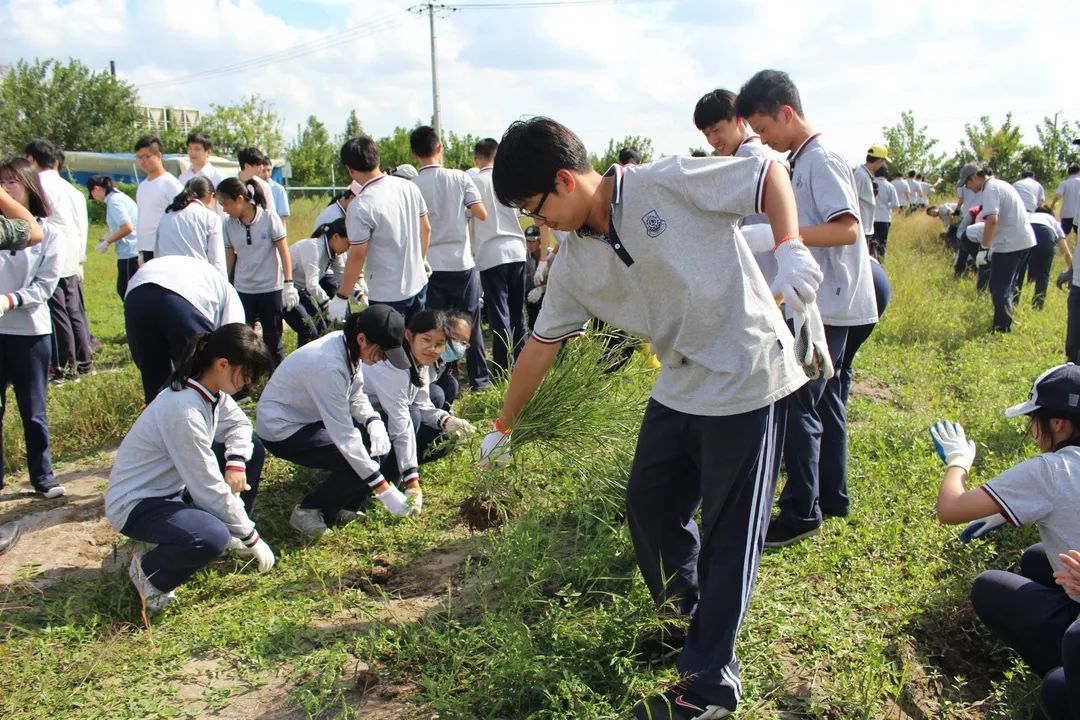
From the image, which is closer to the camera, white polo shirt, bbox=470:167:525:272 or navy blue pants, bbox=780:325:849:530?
navy blue pants, bbox=780:325:849:530

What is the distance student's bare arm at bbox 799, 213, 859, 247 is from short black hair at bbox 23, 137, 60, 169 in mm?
5032

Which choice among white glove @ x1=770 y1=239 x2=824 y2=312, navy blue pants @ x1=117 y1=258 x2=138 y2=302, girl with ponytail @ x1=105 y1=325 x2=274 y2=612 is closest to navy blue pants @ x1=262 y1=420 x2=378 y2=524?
girl with ponytail @ x1=105 y1=325 x2=274 y2=612

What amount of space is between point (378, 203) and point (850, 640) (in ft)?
11.5

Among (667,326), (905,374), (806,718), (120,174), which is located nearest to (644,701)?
(806,718)

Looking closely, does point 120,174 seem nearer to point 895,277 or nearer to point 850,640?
point 895,277

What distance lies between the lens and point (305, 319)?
6039 mm

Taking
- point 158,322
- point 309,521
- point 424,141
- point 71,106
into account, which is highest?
point 71,106

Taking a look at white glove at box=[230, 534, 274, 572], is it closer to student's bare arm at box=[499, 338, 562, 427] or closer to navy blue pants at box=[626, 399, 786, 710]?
student's bare arm at box=[499, 338, 562, 427]

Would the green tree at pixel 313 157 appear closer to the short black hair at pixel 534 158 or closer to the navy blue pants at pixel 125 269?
the navy blue pants at pixel 125 269

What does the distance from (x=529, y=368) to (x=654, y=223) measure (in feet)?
2.19

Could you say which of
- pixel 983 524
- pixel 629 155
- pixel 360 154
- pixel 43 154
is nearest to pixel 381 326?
pixel 360 154

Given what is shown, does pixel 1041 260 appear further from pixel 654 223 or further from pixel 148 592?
pixel 148 592

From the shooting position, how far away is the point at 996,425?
4.69m

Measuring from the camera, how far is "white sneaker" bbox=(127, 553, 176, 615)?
118 inches
